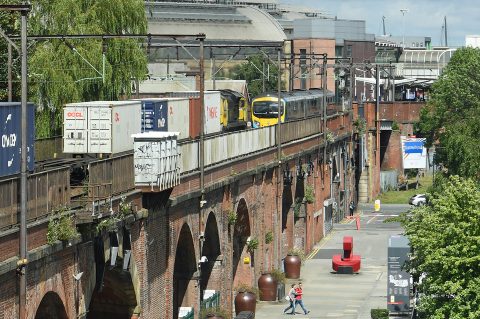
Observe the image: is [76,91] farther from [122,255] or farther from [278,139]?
[122,255]

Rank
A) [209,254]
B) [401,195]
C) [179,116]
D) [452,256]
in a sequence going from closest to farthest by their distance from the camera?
[452,256] → [179,116] → [209,254] → [401,195]

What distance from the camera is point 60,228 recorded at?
32781 mm

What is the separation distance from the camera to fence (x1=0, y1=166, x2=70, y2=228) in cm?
3066

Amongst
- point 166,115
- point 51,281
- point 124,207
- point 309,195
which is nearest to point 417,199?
point 309,195

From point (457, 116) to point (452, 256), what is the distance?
2335 inches

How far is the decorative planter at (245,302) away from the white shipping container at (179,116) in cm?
713

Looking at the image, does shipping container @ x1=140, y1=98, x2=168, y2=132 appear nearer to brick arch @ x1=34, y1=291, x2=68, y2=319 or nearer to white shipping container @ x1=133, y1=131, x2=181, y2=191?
white shipping container @ x1=133, y1=131, x2=181, y2=191

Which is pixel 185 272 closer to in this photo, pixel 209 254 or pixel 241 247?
pixel 209 254

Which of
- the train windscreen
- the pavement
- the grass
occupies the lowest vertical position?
the pavement

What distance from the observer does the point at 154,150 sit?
41.0 m

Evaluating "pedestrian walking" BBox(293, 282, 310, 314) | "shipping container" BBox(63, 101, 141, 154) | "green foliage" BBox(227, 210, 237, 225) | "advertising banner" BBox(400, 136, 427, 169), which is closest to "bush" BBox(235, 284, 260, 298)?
"pedestrian walking" BBox(293, 282, 310, 314)

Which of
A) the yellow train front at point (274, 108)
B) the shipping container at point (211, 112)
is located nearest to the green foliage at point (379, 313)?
the shipping container at point (211, 112)

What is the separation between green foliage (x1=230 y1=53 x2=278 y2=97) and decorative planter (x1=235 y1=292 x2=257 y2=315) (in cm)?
9013

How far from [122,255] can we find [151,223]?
372 cm
